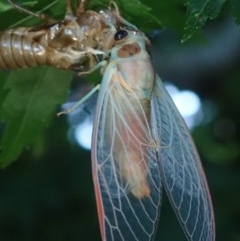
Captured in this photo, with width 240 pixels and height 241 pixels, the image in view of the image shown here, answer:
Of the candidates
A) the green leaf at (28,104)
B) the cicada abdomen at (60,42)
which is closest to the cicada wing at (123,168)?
the cicada abdomen at (60,42)

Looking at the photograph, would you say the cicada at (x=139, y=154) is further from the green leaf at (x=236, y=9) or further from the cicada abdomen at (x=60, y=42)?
the green leaf at (x=236, y=9)

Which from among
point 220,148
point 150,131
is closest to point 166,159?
point 150,131

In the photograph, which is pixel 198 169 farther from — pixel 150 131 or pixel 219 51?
pixel 219 51

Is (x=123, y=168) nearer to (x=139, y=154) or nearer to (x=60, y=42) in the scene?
(x=139, y=154)

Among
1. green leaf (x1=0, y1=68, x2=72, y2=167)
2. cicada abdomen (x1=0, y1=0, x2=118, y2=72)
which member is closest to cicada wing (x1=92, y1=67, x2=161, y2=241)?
cicada abdomen (x1=0, y1=0, x2=118, y2=72)

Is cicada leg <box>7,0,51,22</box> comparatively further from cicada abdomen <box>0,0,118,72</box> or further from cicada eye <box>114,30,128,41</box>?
cicada eye <box>114,30,128,41</box>

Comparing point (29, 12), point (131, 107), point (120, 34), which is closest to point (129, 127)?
point (131, 107)
